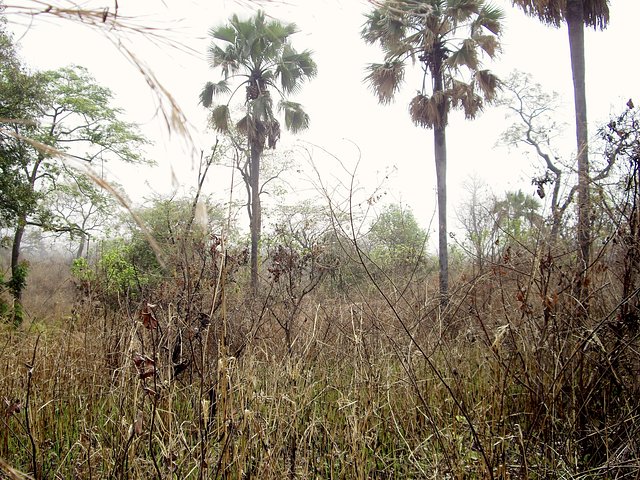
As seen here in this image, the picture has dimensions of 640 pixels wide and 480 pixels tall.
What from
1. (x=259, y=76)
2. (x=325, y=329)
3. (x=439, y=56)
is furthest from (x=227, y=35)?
(x=325, y=329)

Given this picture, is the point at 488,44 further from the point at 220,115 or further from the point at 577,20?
Answer: the point at 220,115

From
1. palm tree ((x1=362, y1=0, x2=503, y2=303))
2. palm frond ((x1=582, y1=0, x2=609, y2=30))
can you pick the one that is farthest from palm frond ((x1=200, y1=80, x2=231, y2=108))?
palm frond ((x1=582, y1=0, x2=609, y2=30))

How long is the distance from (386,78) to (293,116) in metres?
Answer: 3.54

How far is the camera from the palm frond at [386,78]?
12.7 m

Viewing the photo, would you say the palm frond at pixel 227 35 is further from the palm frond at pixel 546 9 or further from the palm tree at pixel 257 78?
the palm frond at pixel 546 9

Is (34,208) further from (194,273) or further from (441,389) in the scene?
(441,389)

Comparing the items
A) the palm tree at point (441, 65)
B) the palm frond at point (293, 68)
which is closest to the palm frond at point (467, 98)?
the palm tree at point (441, 65)

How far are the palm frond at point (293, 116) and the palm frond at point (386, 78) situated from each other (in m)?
2.85

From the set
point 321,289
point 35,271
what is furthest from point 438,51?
point 35,271

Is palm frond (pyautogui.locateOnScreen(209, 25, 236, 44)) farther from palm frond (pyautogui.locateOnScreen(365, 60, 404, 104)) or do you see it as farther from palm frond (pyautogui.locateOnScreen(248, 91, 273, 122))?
palm frond (pyautogui.locateOnScreen(365, 60, 404, 104))

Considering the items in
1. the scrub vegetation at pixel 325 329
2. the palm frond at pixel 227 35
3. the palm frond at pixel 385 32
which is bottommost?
the scrub vegetation at pixel 325 329

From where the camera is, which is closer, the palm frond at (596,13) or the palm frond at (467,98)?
the palm frond at (596,13)

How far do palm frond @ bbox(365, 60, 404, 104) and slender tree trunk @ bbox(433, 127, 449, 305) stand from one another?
64.8 inches

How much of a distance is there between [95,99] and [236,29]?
711 cm
